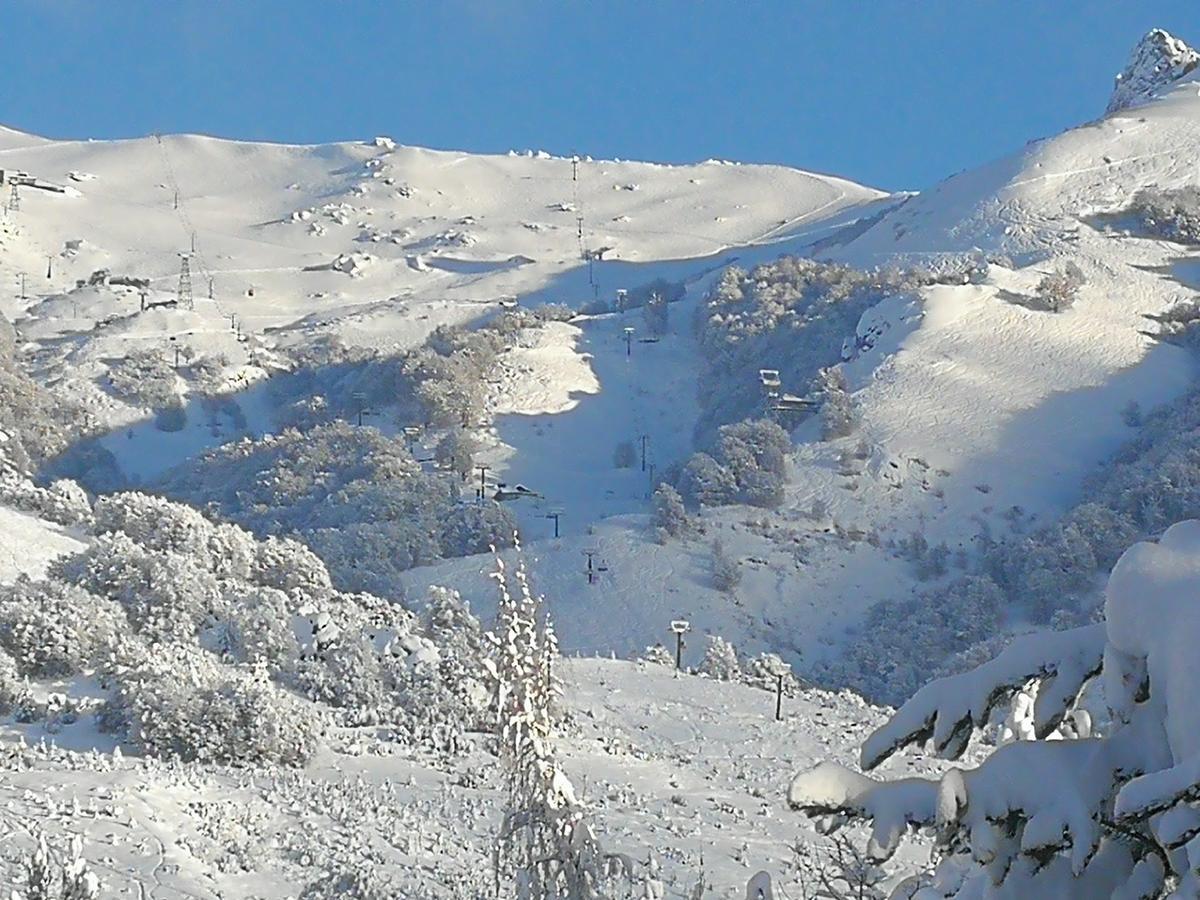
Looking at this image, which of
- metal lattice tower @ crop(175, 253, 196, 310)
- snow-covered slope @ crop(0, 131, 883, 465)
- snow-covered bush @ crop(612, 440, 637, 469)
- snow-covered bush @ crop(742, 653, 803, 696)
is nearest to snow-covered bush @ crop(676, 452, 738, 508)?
snow-covered bush @ crop(612, 440, 637, 469)

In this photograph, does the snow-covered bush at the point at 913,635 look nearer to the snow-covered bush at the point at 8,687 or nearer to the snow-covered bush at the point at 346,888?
the snow-covered bush at the point at 8,687

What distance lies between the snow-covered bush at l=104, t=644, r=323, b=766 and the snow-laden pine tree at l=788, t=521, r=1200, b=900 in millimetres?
13167

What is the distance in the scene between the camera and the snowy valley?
4625mm

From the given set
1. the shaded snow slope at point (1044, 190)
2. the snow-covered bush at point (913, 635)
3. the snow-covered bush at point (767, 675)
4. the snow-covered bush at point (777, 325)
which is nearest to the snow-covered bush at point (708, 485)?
the snow-covered bush at point (913, 635)

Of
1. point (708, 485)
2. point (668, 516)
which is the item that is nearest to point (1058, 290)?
point (708, 485)

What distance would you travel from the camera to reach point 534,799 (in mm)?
6270

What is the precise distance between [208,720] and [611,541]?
3315 cm

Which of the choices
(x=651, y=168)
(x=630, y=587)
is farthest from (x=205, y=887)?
(x=651, y=168)

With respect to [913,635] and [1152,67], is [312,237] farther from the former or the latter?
[913,635]

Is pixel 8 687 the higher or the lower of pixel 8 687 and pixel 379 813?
the higher

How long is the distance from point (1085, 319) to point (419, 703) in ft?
180

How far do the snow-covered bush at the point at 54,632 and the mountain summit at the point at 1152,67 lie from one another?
10328cm

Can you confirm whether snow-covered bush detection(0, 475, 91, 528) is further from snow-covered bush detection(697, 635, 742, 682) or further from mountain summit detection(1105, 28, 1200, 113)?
mountain summit detection(1105, 28, 1200, 113)

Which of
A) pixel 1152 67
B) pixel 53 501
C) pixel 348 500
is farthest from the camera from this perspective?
pixel 1152 67
